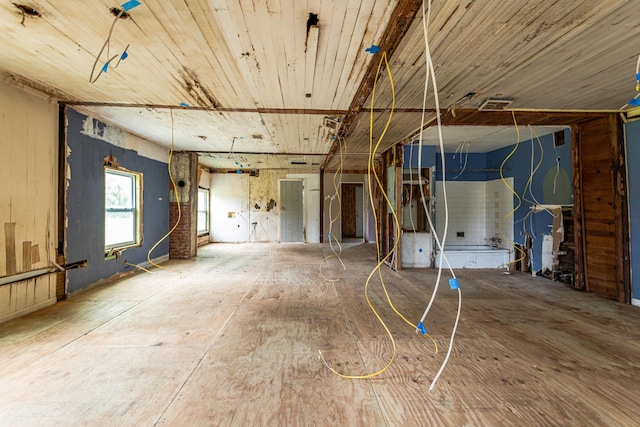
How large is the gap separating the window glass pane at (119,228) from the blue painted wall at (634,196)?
723 centimetres

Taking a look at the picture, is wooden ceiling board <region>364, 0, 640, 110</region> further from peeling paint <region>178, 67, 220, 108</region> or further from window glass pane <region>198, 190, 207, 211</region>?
window glass pane <region>198, 190, 207, 211</region>

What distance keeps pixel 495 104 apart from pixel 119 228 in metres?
5.93

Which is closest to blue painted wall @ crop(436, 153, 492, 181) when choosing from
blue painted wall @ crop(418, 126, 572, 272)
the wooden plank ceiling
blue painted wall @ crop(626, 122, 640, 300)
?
blue painted wall @ crop(418, 126, 572, 272)

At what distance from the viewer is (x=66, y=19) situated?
187 centimetres

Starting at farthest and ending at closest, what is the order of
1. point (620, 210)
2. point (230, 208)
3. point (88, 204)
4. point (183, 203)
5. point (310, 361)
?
point (230, 208)
point (183, 203)
point (88, 204)
point (620, 210)
point (310, 361)

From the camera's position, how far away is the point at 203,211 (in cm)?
875

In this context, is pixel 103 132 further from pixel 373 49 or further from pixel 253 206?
pixel 253 206

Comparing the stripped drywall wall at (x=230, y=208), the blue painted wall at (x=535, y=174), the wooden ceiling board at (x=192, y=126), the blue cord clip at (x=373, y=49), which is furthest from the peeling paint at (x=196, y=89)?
the stripped drywall wall at (x=230, y=208)

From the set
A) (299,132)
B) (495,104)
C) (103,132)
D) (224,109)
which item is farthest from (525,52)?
(103,132)

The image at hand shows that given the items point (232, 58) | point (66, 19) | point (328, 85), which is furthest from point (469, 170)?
point (66, 19)

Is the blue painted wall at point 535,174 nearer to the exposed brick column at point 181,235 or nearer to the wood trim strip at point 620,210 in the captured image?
the wood trim strip at point 620,210

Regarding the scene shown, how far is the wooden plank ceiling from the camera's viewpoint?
1.77 meters

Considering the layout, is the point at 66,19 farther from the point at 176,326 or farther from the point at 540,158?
the point at 540,158

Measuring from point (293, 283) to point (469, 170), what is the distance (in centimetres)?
442
